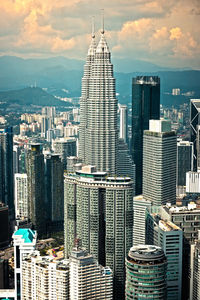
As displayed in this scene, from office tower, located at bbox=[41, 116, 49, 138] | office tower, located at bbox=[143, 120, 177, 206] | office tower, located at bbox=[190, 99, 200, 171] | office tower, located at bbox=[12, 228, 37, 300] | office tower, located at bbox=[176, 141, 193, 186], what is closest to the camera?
office tower, located at bbox=[12, 228, 37, 300]

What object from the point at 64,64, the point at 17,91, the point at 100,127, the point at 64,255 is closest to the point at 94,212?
the point at 64,255

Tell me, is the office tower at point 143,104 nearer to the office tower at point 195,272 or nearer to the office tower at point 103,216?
the office tower at point 103,216

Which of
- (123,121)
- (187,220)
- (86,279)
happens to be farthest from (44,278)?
(123,121)

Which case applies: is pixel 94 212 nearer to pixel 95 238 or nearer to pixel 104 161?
pixel 95 238

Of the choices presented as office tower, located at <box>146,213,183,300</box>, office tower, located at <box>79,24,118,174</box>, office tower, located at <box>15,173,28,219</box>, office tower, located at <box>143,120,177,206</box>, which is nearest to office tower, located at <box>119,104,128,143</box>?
office tower, located at <box>79,24,118,174</box>

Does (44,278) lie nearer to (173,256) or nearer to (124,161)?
(173,256)

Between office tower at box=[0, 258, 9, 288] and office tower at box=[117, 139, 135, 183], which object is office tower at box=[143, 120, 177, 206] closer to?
office tower at box=[117, 139, 135, 183]
